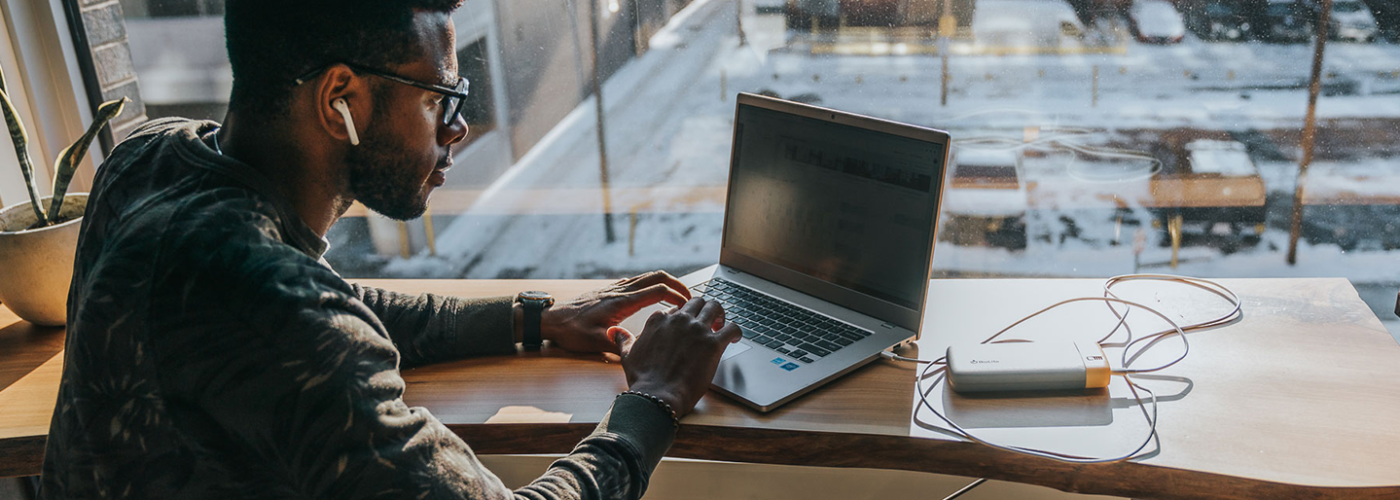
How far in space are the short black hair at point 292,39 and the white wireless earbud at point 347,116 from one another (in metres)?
0.04

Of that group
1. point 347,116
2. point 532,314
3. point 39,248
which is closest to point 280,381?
point 347,116

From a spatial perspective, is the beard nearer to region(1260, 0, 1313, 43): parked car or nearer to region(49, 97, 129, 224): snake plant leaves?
region(49, 97, 129, 224): snake plant leaves

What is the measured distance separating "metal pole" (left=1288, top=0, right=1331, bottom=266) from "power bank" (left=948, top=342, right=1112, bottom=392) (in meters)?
0.79

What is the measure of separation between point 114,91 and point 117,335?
1394mm

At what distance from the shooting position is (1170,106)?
1.66 metres

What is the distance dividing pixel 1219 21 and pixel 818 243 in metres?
0.79

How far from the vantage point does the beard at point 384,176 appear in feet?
3.30

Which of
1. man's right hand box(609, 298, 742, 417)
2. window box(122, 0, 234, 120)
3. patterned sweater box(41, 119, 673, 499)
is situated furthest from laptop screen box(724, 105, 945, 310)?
window box(122, 0, 234, 120)

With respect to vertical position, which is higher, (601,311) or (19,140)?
(19,140)

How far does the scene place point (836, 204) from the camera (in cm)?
135

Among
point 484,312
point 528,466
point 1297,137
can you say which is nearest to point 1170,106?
point 1297,137

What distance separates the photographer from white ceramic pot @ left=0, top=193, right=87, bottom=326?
1.41 meters

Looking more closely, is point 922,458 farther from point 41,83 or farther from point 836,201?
point 41,83

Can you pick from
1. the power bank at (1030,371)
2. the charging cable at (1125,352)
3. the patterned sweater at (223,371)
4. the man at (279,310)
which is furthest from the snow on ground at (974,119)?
the patterned sweater at (223,371)
